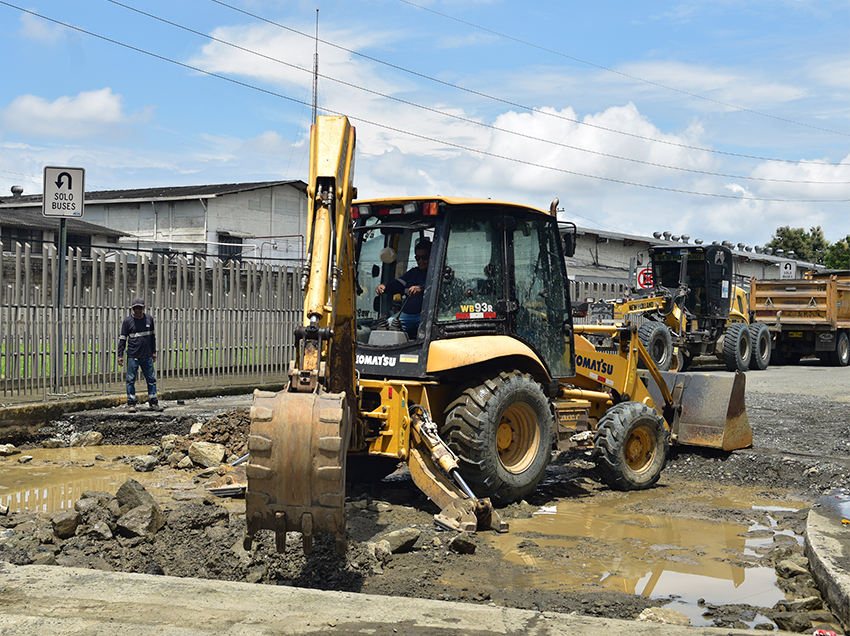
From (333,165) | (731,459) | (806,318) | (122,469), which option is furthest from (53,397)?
(806,318)

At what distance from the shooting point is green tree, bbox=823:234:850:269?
54.7 meters

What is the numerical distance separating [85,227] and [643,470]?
2551cm

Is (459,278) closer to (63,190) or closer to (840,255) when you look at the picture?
(63,190)

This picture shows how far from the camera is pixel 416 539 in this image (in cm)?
617

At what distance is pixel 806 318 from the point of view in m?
25.1

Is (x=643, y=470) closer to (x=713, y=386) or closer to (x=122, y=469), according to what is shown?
(x=713, y=386)

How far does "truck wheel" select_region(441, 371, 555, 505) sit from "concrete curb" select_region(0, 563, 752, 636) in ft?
8.69

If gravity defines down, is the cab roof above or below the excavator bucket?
above

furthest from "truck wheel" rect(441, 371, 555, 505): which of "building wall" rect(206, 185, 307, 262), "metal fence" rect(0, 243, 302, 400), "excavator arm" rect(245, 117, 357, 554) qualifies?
"building wall" rect(206, 185, 307, 262)

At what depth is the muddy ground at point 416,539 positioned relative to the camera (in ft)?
17.4

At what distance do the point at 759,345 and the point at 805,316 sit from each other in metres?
3.29

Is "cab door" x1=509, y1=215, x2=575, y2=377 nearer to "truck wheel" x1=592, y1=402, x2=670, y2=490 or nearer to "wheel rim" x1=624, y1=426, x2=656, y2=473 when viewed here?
"truck wheel" x1=592, y1=402, x2=670, y2=490

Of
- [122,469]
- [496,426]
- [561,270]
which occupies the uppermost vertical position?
[561,270]

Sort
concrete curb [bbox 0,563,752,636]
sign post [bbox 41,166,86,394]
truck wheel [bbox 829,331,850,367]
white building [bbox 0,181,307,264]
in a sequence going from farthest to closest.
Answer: white building [bbox 0,181,307,264] → truck wheel [bbox 829,331,850,367] → sign post [bbox 41,166,86,394] → concrete curb [bbox 0,563,752,636]
